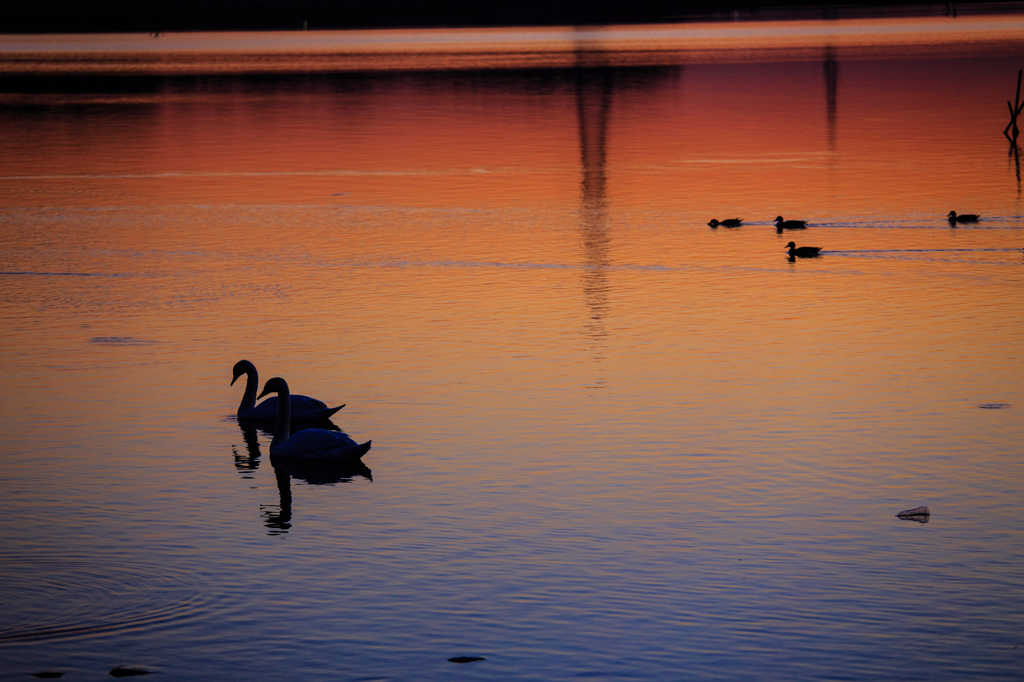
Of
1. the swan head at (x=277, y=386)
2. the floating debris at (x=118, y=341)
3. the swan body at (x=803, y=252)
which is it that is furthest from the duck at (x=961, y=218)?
the swan head at (x=277, y=386)

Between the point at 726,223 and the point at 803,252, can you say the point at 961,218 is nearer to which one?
the point at 726,223

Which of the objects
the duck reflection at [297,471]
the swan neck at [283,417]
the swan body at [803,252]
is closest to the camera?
the duck reflection at [297,471]

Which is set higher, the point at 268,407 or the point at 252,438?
the point at 268,407

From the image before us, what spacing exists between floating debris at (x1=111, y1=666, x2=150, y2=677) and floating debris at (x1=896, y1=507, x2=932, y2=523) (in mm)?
7081

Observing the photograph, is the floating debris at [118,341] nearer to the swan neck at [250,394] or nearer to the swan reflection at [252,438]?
the swan neck at [250,394]

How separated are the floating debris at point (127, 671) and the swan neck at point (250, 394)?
25.2 ft

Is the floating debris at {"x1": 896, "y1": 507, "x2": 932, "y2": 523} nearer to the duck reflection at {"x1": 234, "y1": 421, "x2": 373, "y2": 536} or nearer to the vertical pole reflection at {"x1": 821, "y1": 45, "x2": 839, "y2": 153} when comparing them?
the duck reflection at {"x1": 234, "y1": 421, "x2": 373, "y2": 536}

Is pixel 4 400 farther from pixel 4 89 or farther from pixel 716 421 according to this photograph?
pixel 4 89

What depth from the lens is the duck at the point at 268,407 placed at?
17.7 metres

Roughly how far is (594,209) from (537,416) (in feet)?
65.0

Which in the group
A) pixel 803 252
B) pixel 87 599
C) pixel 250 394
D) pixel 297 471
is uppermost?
pixel 803 252

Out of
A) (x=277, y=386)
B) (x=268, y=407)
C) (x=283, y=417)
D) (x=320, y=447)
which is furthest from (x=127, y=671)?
(x=268, y=407)

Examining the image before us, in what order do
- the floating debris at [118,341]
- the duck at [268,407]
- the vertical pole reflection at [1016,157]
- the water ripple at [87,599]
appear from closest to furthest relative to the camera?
the water ripple at [87,599] < the duck at [268,407] < the floating debris at [118,341] < the vertical pole reflection at [1016,157]

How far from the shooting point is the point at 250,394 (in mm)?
18609
